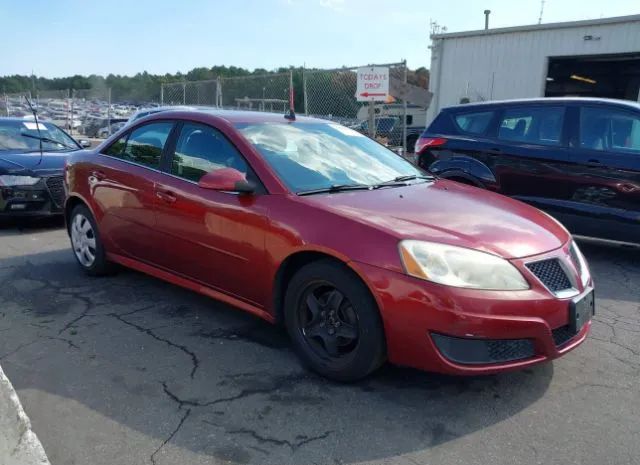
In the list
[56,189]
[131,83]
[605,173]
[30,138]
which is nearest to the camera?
[605,173]

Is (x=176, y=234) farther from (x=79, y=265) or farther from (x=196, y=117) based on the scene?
(x=79, y=265)

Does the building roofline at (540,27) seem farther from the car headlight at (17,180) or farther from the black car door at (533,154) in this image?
the car headlight at (17,180)

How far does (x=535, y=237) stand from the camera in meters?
3.14

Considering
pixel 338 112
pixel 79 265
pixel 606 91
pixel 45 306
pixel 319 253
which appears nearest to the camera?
pixel 319 253

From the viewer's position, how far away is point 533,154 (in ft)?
20.1

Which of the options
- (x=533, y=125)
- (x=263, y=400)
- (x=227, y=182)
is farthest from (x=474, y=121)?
(x=263, y=400)

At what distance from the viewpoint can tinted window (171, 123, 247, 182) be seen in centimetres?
376

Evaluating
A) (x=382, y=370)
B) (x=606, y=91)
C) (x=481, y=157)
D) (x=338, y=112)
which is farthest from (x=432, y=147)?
(x=606, y=91)

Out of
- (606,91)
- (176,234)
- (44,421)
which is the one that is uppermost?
(606,91)

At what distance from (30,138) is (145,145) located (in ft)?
15.7

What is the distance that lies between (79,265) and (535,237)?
4136 mm

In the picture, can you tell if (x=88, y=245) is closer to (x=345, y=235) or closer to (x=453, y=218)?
(x=345, y=235)

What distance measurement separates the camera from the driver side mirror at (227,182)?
3391mm

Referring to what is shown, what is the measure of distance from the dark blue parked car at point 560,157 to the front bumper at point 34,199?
4.92 metres
